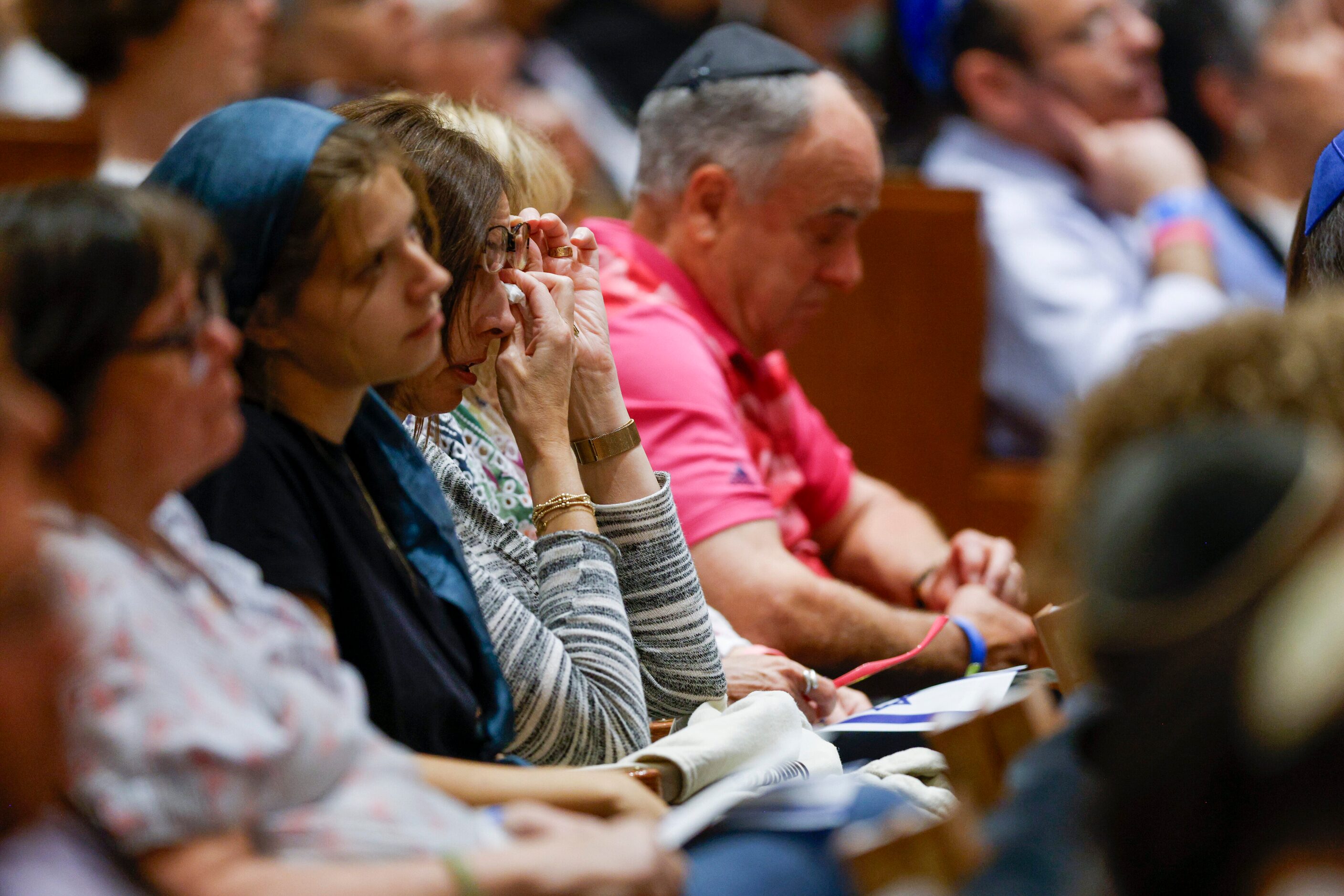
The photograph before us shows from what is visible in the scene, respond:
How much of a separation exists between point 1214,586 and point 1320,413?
15 centimetres

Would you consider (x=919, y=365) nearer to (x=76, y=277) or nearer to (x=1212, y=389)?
(x=1212, y=389)

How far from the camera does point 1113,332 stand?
354 centimetres

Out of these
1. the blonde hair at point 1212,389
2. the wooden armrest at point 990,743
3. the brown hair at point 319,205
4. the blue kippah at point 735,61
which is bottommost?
the wooden armrest at point 990,743

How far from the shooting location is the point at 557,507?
167 centimetres

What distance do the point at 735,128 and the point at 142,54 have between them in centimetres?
114

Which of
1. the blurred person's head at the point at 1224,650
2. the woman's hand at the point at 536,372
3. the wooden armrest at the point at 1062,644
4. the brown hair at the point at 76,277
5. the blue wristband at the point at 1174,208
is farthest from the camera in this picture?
the blue wristband at the point at 1174,208

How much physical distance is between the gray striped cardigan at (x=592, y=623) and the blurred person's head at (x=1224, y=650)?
719mm

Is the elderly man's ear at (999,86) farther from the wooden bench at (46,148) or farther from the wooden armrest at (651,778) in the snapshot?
the wooden armrest at (651,778)

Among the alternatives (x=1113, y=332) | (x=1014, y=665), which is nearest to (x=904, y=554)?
(x=1014, y=665)

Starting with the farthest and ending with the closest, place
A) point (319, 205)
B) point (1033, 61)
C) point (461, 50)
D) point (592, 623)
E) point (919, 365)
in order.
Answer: point (461, 50)
point (1033, 61)
point (919, 365)
point (592, 623)
point (319, 205)

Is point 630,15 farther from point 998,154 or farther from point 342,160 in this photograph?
point 342,160

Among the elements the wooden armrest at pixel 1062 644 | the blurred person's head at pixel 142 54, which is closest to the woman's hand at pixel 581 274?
the wooden armrest at pixel 1062 644

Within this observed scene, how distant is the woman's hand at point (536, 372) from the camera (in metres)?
1.71

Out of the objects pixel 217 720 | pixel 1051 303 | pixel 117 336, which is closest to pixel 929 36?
pixel 1051 303
